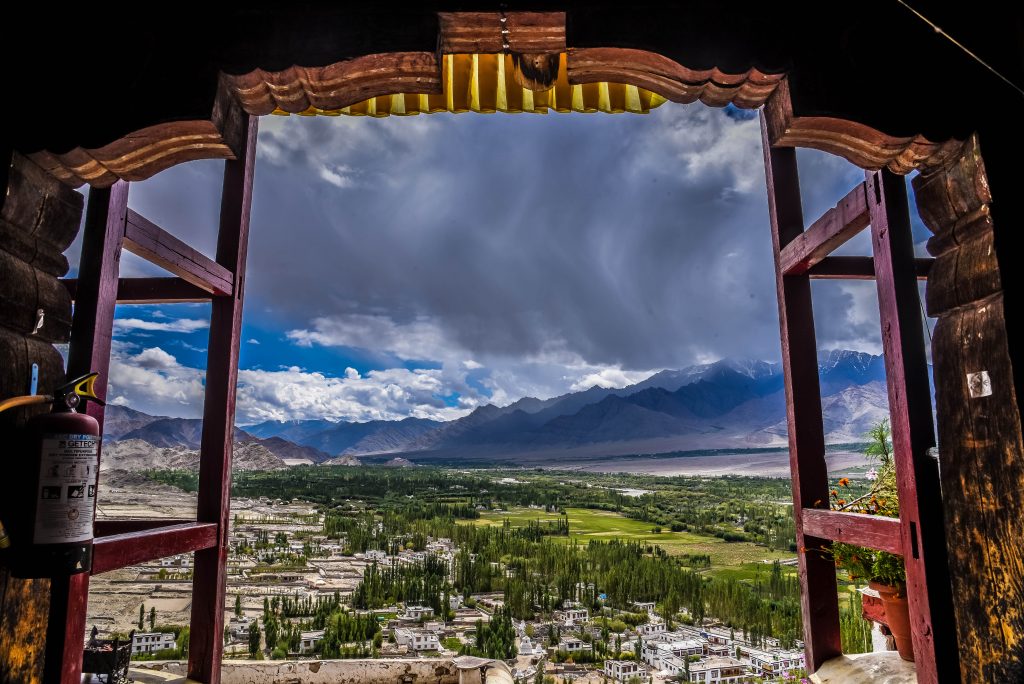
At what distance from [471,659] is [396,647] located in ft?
15.9

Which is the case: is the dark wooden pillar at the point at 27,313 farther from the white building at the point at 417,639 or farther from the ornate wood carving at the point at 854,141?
the white building at the point at 417,639

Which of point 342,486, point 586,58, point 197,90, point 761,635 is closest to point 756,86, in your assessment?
point 586,58

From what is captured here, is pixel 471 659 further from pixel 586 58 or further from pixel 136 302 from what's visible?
pixel 586 58

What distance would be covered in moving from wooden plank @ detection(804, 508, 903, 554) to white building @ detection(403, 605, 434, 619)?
9.81 m

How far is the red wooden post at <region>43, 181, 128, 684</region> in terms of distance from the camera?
1.99 metres

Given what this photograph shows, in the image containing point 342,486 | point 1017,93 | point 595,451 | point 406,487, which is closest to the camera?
point 1017,93

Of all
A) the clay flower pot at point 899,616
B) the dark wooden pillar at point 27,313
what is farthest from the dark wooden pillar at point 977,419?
the dark wooden pillar at point 27,313

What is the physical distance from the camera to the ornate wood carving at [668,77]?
1919 millimetres

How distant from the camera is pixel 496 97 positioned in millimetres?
3428

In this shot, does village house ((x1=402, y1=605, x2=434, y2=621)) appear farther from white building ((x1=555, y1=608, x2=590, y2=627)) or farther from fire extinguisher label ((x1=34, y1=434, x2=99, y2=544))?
fire extinguisher label ((x1=34, y1=434, x2=99, y2=544))

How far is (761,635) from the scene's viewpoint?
9.38 meters

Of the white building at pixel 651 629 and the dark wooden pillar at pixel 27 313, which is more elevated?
the dark wooden pillar at pixel 27 313

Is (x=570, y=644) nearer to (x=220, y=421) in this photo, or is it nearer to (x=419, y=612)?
(x=419, y=612)

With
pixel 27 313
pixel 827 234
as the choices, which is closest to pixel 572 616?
pixel 827 234
